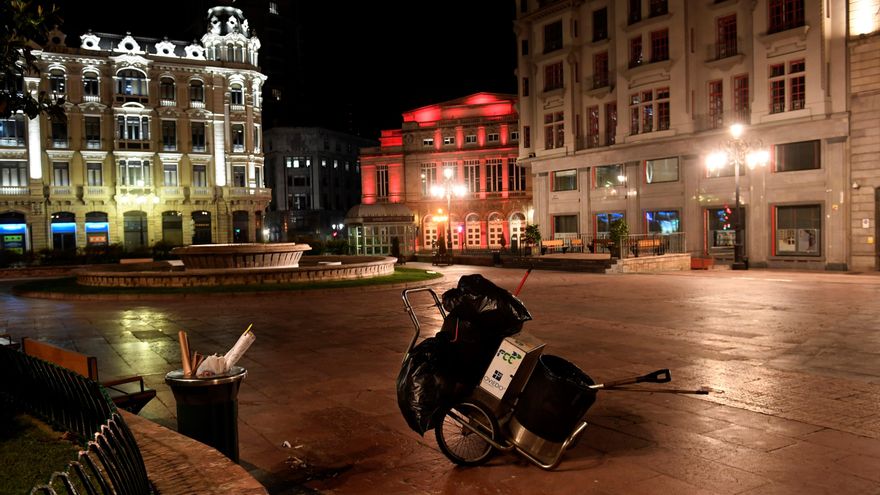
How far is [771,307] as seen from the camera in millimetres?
16156

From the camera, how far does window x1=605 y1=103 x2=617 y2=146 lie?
40.4 meters

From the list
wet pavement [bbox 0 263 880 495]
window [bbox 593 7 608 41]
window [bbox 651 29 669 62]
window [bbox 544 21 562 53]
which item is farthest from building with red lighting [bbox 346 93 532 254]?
wet pavement [bbox 0 263 880 495]

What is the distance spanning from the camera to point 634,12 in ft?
126

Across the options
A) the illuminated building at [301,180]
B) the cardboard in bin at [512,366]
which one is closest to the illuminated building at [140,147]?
the illuminated building at [301,180]

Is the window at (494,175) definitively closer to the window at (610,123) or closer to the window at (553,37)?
the window at (553,37)

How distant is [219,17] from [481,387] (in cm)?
6411

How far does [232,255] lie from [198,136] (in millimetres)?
41034

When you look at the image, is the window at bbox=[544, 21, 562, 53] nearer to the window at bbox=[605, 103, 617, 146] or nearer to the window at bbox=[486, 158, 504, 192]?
the window at bbox=[605, 103, 617, 146]

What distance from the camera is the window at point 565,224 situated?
142ft

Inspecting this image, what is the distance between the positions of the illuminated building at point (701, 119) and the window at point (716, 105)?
0.22 ft

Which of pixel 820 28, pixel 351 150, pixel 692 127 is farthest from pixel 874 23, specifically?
pixel 351 150

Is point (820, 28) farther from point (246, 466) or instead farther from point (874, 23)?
point (246, 466)

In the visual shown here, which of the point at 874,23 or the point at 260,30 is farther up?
the point at 260,30

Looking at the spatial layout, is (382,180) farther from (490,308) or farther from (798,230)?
(490,308)
